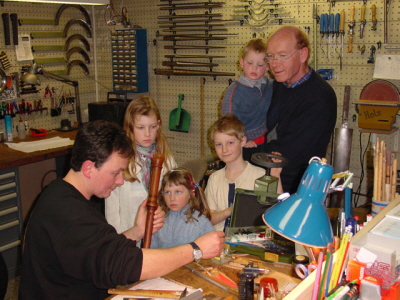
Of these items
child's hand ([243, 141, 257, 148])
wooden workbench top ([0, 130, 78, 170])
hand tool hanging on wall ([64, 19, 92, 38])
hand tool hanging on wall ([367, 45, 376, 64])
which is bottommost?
wooden workbench top ([0, 130, 78, 170])

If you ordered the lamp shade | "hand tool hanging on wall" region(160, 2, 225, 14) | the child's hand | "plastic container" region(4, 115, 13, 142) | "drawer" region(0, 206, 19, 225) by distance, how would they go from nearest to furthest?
the lamp shade < the child's hand < "drawer" region(0, 206, 19, 225) < "plastic container" region(4, 115, 13, 142) < "hand tool hanging on wall" region(160, 2, 225, 14)

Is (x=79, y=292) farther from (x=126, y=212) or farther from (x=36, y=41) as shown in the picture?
(x=36, y=41)


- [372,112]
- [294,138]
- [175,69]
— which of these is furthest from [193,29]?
[294,138]

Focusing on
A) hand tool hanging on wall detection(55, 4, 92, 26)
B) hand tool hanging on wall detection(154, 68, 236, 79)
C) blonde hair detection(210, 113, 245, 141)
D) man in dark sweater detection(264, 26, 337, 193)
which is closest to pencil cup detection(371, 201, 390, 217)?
man in dark sweater detection(264, 26, 337, 193)

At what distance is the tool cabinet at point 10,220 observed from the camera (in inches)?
148

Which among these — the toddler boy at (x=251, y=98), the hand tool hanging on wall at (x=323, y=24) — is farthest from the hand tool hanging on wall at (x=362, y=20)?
the toddler boy at (x=251, y=98)

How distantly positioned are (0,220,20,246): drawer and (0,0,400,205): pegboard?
1.12 metres

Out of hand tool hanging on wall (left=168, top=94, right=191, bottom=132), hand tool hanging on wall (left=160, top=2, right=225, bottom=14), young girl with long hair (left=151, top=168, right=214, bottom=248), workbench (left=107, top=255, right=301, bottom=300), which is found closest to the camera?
workbench (left=107, top=255, right=301, bottom=300)

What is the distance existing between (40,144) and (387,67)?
125 inches

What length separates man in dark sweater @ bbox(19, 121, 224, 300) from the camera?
163 centimetres

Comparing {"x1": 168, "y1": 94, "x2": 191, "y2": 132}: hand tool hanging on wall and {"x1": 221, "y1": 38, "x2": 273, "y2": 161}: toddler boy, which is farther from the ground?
{"x1": 221, "y1": 38, "x2": 273, "y2": 161}: toddler boy

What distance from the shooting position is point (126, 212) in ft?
9.14

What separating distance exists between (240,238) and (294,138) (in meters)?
0.90

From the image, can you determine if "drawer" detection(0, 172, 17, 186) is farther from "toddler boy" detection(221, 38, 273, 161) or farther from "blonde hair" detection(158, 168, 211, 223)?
"toddler boy" detection(221, 38, 273, 161)
